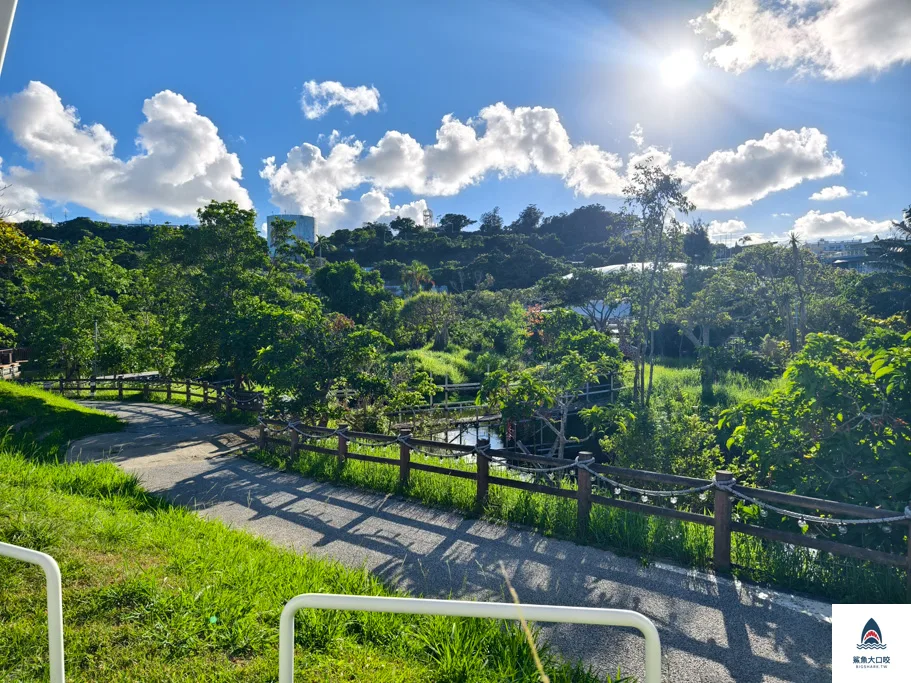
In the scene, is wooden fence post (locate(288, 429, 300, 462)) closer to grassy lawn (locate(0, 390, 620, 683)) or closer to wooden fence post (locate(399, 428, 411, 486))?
wooden fence post (locate(399, 428, 411, 486))

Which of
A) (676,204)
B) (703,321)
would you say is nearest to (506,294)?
(703,321)

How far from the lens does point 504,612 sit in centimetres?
159

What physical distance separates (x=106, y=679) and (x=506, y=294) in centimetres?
3780

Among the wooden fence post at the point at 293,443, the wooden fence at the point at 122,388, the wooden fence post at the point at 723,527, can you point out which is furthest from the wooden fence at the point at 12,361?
the wooden fence post at the point at 723,527

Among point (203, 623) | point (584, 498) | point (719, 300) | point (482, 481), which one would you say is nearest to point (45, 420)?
point (482, 481)

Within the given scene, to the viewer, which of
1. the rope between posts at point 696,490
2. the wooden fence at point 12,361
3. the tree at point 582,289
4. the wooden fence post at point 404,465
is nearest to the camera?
the rope between posts at point 696,490

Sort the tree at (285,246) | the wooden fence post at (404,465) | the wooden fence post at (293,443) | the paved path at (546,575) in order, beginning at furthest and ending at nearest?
the tree at (285,246), the wooden fence post at (293,443), the wooden fence post at (404,465), the paved path at (546,575)

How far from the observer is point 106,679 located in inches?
118

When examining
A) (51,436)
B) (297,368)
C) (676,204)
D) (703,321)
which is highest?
(676,204)

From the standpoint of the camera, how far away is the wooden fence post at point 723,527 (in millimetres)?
4957

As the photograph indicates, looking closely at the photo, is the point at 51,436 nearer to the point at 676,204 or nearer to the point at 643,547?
the point at 643,547

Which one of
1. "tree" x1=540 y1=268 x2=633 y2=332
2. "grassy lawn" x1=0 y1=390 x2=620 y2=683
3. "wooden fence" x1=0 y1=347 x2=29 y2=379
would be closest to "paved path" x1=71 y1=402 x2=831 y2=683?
"grassy lawn" x1=0 y1=390 x2=620 y2=683

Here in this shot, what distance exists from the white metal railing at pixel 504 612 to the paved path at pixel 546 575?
2273 millimetres

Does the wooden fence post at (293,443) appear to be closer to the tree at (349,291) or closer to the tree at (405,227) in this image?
the tree at (349,291)
